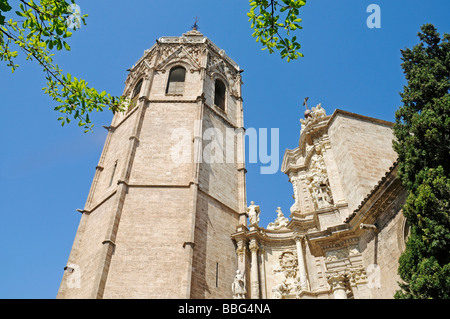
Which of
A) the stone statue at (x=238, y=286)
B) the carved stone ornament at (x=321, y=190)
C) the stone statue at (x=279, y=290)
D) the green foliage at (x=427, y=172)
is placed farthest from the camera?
the stone statue at (x=279, y=290)

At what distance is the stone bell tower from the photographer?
1492cm

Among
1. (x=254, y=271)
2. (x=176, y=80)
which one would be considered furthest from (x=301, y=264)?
(x=176, y=80)

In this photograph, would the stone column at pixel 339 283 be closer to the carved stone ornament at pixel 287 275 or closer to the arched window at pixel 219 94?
the carved stone ornament at pixel 287 275

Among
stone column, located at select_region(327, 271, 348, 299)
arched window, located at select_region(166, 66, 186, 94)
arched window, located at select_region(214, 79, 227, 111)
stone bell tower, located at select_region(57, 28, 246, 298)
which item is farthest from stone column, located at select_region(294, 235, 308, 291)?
arched window, located at select_region(166, 66, 186, 94)

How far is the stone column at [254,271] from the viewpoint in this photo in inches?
620

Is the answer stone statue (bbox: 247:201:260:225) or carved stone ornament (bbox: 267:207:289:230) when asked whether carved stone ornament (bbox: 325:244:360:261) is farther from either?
carved stone ornament (bbox: 267:207:289:230)

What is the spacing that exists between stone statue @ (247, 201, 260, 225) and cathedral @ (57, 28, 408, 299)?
5 cm

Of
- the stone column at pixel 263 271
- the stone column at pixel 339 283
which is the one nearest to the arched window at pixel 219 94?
the stone column at pixel 263 271

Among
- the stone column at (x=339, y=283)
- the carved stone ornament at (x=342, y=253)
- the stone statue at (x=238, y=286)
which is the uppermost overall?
the stone statue at (x=238, y=286)

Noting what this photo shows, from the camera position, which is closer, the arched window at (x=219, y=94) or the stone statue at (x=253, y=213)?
the stone statue at (x=253, y=213)

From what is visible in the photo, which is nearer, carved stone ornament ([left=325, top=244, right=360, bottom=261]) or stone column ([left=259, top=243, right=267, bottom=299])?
carved stone ornament ([left=325, top=244, right=360, bottom=261])

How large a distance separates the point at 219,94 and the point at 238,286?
580 inches

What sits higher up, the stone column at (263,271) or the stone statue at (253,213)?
the stone statue at (253,213)

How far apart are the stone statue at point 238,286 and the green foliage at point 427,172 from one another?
28.3 feet
